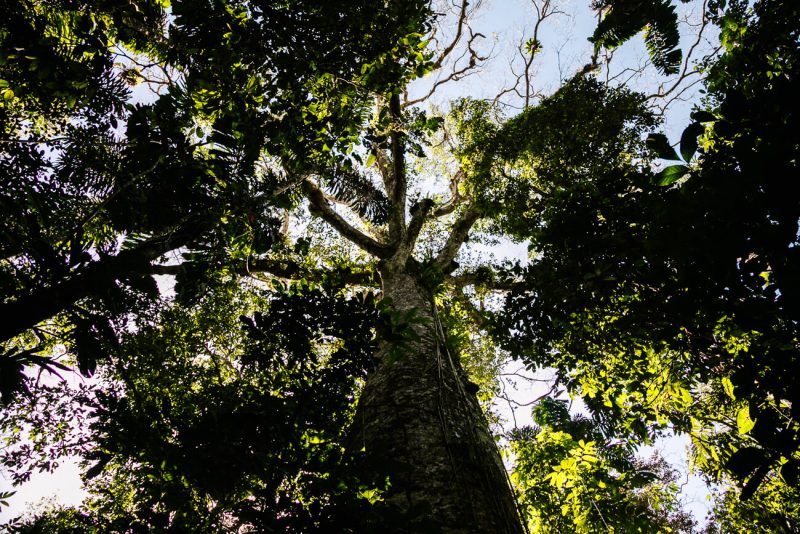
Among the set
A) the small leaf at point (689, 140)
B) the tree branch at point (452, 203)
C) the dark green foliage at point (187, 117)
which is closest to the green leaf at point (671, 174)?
the small leaf at point (689, 140)

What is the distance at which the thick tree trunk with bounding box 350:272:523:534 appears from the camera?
174 centimetres

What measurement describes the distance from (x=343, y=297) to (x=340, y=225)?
18.1ft

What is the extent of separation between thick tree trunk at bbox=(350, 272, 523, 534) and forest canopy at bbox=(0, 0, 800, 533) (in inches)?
0.7

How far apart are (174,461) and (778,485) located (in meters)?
6.36

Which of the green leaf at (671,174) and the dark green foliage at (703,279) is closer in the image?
the dark green foliage at (703,279)

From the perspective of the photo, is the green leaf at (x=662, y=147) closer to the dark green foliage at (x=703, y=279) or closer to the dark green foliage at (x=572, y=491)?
the dark green foliage at (x=703, y=279)

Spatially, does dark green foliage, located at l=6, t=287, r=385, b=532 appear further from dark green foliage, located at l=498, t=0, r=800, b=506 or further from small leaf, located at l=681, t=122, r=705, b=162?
small leaf, located at l=681, t=122, r=705, b=162

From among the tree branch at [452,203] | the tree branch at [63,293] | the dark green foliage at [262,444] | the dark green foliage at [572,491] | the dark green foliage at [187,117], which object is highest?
the tree branch at [452,203]

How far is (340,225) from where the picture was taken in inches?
312

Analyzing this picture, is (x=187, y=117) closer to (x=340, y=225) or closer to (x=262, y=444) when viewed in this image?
(x=262, y=444)

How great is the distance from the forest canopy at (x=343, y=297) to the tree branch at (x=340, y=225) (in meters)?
1.50

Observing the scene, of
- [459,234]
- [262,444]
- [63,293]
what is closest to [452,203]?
[459,234]

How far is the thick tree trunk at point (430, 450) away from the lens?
1739 mm

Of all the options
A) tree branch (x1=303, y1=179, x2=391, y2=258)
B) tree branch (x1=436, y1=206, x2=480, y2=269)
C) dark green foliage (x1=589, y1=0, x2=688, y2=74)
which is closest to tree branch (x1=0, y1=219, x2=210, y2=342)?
tree branch (x1=303, y1=179, x2=391, y2=258)
